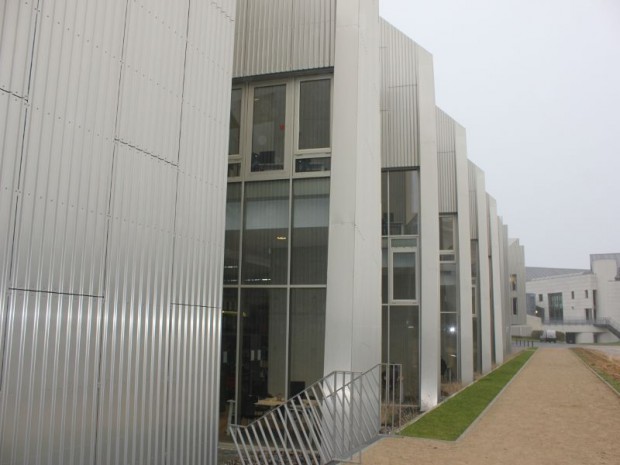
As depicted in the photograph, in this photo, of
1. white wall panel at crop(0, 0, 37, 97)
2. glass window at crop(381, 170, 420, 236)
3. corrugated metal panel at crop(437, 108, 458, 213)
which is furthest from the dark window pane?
corrugated metal panel at crop(437, 108, 458, 213)

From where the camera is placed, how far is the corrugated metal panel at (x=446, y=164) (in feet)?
77.2

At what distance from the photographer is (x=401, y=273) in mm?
18125

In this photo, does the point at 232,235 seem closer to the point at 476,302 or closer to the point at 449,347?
the point at 449,347

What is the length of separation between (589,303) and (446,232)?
88.3 m

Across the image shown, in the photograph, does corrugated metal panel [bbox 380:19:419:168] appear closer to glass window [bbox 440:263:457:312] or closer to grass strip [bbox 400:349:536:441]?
glass window [bbox 440:263:457:312]

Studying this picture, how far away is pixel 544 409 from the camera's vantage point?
14.7m

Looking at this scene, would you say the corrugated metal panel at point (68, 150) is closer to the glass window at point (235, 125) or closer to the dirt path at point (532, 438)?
the dirt path at point (532, 438)

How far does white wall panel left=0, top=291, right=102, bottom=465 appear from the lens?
4.80 m

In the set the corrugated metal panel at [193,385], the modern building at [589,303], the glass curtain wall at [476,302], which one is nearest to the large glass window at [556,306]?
the modern building at [589,303]

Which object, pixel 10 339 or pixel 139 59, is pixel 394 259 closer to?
pixel 139 59

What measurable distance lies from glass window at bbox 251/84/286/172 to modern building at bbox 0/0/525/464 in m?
0.04

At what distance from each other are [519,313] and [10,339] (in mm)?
78255

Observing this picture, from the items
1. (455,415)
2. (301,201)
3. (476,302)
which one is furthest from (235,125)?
(476,302)

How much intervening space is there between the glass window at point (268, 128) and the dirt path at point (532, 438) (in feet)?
20.3
